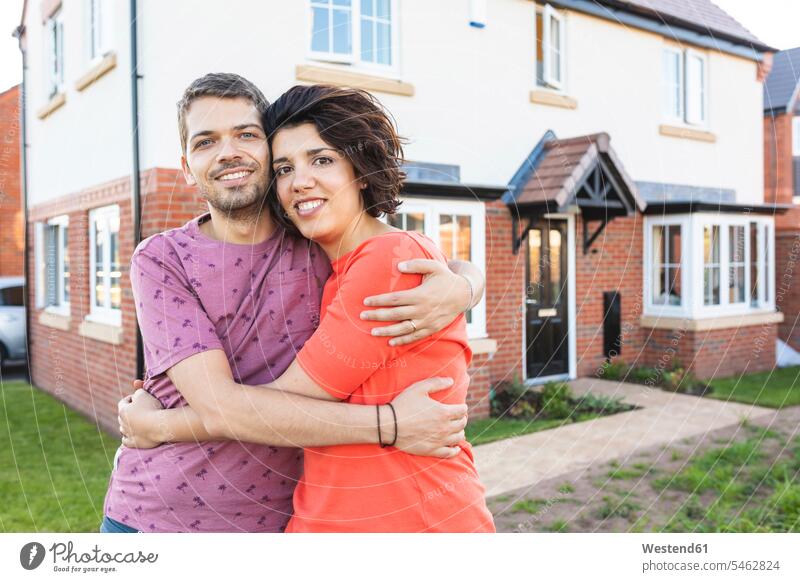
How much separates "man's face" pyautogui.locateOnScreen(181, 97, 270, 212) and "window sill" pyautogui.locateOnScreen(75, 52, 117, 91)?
219 cm

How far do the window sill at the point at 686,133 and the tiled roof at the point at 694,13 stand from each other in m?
0.40

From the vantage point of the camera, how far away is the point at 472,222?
4.15m

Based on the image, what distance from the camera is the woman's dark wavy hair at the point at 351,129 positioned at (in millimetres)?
1166

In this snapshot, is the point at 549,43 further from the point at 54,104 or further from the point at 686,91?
the point at 54,104

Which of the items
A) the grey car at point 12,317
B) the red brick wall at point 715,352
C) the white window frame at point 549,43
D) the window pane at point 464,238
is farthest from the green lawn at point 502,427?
the grey car at point 12,317

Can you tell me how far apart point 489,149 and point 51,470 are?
2.94 meters

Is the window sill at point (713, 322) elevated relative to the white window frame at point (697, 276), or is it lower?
lower

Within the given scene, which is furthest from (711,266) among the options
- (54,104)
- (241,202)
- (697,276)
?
(241,202)

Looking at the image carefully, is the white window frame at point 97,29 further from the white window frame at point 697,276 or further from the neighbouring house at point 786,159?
the white window frame at point 697,276

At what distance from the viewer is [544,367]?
4.75 m

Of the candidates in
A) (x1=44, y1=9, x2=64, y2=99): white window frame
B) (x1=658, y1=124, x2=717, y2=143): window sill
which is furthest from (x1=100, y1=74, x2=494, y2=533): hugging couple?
→ (x1=44, y1=9, x2=64, y2=99): white window frame

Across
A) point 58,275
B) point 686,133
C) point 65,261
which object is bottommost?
point 58,275

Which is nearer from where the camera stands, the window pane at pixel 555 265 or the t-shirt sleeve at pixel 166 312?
the t-shirt sleeve at pixel 166 312

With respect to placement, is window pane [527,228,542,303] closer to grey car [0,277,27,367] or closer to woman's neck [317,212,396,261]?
woman's neck [317,212,396,261]
